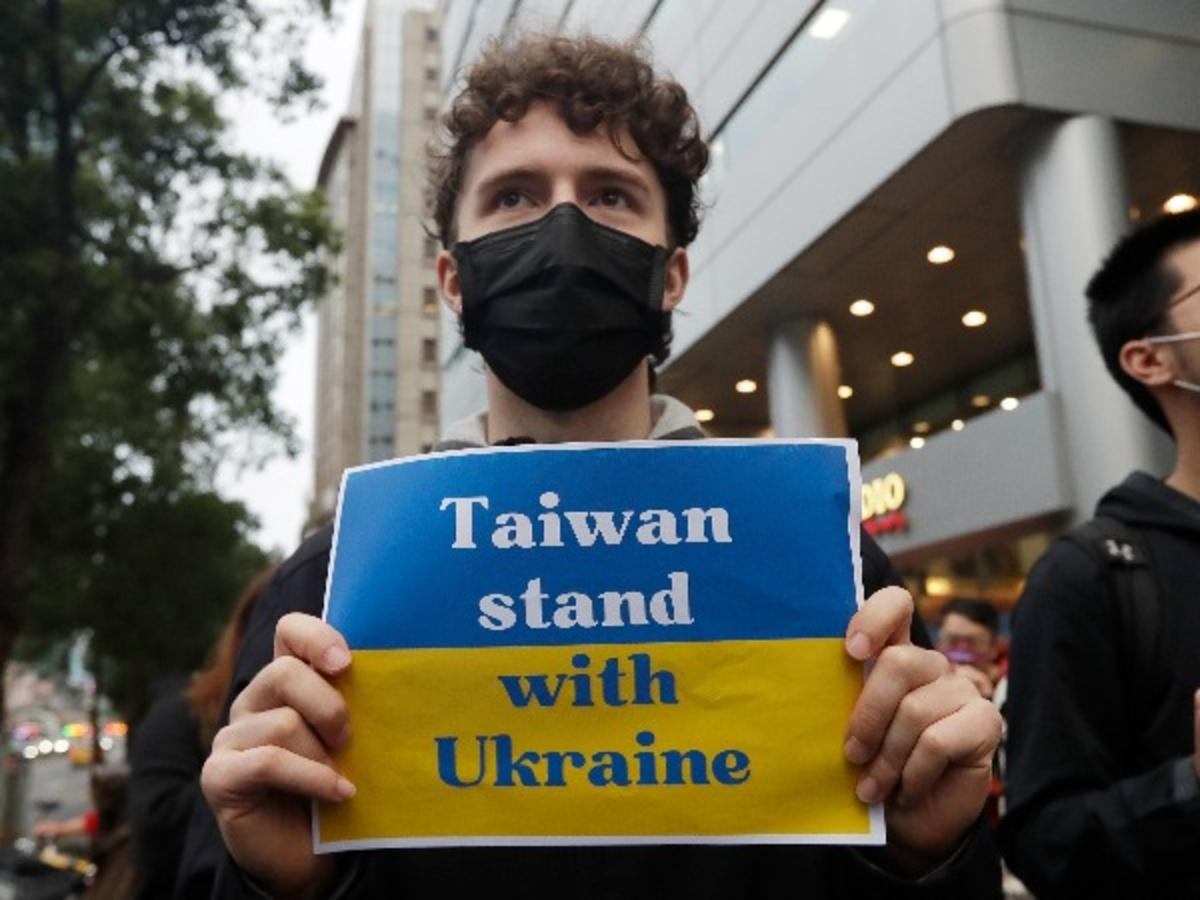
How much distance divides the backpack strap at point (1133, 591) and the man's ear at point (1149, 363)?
0.37 metres

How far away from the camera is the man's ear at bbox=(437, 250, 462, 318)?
181cm

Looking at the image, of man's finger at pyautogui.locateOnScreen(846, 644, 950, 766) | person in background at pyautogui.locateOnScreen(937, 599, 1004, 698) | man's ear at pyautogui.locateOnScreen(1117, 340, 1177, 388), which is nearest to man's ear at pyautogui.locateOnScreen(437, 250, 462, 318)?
man's finger at pyautogui.locateOnScreen(846, 644, 950, 766)

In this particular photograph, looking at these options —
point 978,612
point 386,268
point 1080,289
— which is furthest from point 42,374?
point 386,268

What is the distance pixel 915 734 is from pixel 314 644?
27.0 inches

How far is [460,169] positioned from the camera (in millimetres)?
1916

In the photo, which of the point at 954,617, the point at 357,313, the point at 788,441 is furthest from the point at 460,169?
the point at 357,313

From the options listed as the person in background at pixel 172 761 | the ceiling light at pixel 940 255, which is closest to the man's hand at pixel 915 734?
the person in background at pixel 172 761

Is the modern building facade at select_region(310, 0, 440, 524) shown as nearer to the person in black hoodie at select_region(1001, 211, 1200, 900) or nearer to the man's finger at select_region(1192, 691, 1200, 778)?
the person in black hoodie at select_region(1001, 211, 1200, 900)

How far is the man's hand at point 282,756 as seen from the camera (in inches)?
46.4

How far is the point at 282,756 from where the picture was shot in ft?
3.85

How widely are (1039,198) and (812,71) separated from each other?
3.76 metres

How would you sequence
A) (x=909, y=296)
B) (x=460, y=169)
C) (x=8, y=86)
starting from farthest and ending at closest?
(x=909, y=296)
(x=8, y=86)
(x=460, y=169)

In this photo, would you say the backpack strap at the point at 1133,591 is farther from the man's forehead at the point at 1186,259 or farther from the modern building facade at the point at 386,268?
the modern building facade at the point at 386,268

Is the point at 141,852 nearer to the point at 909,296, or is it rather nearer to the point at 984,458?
the point at 984,458
